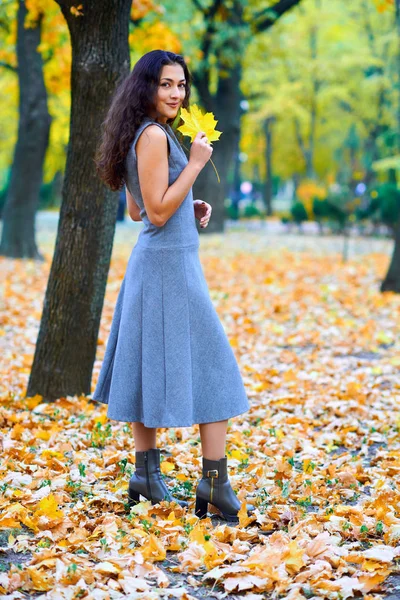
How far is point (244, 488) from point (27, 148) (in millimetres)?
10607

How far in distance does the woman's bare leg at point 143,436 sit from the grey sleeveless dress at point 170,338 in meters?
0.15

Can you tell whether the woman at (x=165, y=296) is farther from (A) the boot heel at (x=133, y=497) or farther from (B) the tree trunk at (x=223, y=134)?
(B) the tree trunk at (x=223, y=134)

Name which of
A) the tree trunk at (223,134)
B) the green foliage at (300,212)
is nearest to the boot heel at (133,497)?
the tree trunk at (223,134)

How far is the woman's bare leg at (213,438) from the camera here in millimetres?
3338

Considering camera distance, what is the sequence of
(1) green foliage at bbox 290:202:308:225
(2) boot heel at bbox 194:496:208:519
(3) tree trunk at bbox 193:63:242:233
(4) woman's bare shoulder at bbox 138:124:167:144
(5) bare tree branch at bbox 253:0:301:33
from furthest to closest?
(1) green foliage at bbox 290:202:308:225
(3) tree trunk at bbox 193:63:242:233
(5) bare tree branch at bbox 253:0:301:33
(2) boot heel at bbox 194:496:208:519
(4) woman's bare shoulder at bbox 138:124:167:144

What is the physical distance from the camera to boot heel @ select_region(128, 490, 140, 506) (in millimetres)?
3525

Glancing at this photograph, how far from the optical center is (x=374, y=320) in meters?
9.10

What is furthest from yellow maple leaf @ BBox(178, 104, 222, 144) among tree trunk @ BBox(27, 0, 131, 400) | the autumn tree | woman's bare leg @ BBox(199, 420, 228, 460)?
the autumn tree

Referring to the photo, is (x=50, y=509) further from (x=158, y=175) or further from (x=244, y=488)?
(x=158, y=175)

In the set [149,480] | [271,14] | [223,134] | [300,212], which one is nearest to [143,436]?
[149,480]

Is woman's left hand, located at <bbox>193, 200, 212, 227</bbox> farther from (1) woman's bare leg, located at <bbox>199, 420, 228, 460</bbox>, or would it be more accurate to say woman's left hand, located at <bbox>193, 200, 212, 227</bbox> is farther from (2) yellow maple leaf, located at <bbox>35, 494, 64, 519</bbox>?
(2) yellow maple leaf, located at <bbox>35, 494, 64, 519</bbox>

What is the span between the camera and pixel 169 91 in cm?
322

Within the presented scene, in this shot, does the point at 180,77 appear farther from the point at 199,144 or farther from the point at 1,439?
the point at 1,439

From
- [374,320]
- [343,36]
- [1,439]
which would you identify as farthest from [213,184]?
[1,439]
